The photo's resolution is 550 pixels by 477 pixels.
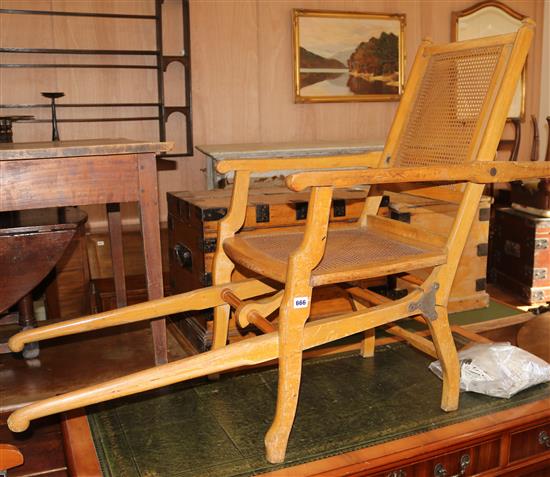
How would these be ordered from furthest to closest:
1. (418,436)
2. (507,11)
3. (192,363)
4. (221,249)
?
(507,11), (221,249), (418,436), (192,363)

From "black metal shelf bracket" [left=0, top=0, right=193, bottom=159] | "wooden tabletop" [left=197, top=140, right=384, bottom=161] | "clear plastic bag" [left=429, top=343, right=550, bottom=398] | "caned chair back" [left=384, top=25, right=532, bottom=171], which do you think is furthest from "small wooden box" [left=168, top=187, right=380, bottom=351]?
"black metal shelf bracket" [left=0, top=0, right=193, bottom=159]

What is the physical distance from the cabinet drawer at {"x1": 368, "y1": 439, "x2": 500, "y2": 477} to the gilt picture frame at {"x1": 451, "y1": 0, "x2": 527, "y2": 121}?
4497 millimetres

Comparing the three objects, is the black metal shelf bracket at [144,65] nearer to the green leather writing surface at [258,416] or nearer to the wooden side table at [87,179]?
the wooden side table at [87,179]

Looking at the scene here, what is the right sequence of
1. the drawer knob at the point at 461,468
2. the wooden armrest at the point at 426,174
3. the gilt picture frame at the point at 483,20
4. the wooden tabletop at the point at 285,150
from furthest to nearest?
the gilt picture frame at the point at 483,20 < the wooden tabletop at the point at 285,150 < the drawer knob at the point at 461,468 < the wooden armrest at the point at 426,174

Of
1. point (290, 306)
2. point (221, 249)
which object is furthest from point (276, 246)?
point (290, 306)

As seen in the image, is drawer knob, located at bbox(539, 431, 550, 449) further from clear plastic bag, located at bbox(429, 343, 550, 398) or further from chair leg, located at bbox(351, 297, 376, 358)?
chair leg, located at bbox(351, 297, 376, 358)

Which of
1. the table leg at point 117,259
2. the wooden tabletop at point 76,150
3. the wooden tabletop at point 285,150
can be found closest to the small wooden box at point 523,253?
the wooden tabletop at point 285,150

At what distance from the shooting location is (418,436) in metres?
1.73

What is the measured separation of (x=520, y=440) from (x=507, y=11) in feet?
16.1

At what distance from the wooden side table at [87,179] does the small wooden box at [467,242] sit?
48.4 inches

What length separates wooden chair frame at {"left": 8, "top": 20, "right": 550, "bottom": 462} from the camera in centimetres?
149

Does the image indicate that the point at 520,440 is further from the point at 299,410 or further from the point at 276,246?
the point at 276,246

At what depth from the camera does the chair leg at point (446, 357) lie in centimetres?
181

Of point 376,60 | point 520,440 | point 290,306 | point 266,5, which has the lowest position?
point 520,440
